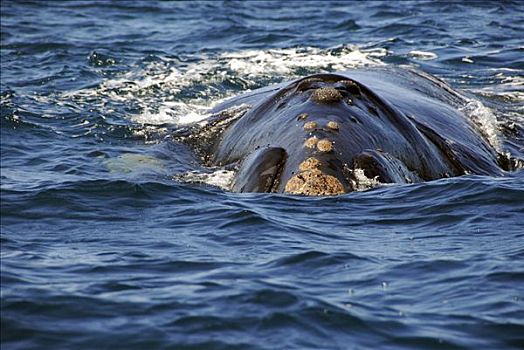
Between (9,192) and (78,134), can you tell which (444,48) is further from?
(9,192)

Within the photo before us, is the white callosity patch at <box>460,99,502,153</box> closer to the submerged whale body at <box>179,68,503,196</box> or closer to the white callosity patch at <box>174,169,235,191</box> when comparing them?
the submerged whale body at <box>179,68,503,196</box>

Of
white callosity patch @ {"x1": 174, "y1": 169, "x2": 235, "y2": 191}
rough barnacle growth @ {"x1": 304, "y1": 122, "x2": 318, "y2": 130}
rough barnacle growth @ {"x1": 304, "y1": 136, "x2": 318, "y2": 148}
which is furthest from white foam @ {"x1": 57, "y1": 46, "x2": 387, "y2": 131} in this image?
rough barnacle growth @ {"x1": 304, "y1": 136, "x2": 318, "y2": 148}

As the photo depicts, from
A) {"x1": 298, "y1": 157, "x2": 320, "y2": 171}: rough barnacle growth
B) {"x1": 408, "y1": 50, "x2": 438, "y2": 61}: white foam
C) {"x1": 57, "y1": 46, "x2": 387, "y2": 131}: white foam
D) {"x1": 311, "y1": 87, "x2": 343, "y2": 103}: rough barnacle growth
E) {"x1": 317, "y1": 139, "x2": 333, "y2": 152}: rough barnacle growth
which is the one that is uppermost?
{"x1": 408, "y1": 50, "x2": 438, "y2": 61}: white foam

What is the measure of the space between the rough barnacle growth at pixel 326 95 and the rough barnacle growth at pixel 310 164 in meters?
1.18

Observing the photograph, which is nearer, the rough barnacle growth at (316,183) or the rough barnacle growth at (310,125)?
the rough barnacle growth at (316,183)

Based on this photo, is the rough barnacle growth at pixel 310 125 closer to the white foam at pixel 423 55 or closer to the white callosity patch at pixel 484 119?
the white callosity patch at pixel 484 119

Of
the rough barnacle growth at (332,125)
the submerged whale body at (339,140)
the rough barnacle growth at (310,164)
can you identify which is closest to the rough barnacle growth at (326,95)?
the submerged whale body at (339,140)

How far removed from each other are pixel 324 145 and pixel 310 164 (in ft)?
0.89

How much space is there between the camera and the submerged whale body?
9.23m

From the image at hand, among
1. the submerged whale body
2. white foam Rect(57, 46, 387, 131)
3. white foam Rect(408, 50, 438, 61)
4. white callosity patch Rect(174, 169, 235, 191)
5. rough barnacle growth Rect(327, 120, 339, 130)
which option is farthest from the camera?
white foam Rect(408, 50, 438, 61)

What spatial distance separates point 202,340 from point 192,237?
7.64 feet

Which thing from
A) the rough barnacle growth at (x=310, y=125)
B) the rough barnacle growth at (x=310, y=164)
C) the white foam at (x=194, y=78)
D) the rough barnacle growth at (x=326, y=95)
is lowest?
the rough barnacle growth at (x=310, y=164)

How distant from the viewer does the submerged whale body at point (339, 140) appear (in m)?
9.23

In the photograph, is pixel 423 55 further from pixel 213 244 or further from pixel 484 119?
pixel 213 244
